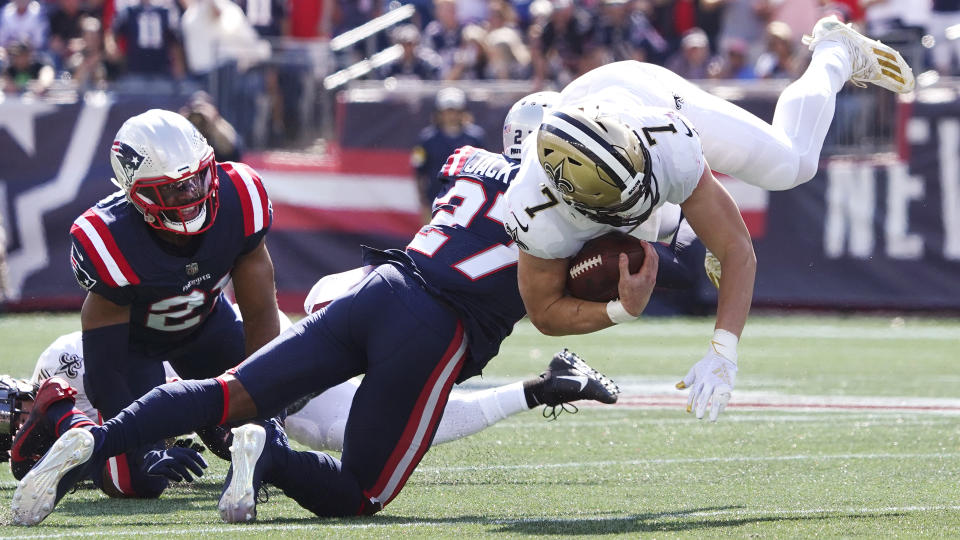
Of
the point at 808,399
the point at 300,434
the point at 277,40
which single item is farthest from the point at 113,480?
the point at 277,40

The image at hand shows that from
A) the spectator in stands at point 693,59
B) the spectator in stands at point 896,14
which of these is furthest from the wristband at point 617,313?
the spectator in stands at point 693,59

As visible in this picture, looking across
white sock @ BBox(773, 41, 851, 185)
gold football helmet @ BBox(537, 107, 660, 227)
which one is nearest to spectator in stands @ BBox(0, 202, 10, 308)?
white sock @ BBox(773, 41, 851, 185)

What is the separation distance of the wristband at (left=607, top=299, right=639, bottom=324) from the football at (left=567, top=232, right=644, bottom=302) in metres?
0.07

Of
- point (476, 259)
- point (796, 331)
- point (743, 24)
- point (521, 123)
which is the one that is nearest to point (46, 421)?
point (476, 259)

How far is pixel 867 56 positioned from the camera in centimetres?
536

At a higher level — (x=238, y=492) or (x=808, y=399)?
(x=238, y=492)

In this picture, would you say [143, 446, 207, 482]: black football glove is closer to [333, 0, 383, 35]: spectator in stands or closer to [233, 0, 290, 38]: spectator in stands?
[233, 0, 290, 38]: spectator in stands

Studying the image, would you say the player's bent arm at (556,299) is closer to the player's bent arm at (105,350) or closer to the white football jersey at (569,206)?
the white football jersey at (569,206)

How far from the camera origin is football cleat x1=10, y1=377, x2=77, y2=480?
4.16 m

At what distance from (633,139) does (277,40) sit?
346 inches

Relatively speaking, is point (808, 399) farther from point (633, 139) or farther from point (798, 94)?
point (633, 139)

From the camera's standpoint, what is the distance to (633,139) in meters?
3.70

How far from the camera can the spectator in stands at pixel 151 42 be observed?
11898 mm

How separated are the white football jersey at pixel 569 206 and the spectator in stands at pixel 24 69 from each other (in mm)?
8498
